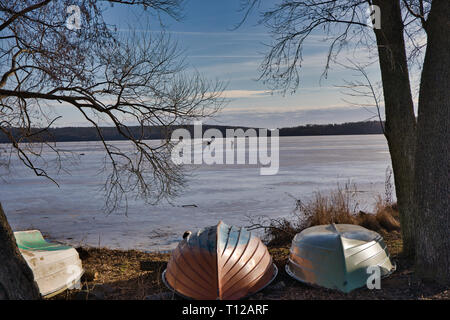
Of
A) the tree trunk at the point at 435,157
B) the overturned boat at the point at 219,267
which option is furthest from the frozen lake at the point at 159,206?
the tree trunk at the point at 435,157

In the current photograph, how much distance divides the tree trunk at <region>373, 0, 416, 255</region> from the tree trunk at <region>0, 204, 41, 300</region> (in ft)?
16.7

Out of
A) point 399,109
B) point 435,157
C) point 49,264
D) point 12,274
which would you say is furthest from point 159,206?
point 435,157

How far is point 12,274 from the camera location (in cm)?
420

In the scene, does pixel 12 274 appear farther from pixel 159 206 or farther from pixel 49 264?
pixel 159 206

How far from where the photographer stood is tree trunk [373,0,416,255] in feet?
19.1

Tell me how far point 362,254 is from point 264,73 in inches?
158

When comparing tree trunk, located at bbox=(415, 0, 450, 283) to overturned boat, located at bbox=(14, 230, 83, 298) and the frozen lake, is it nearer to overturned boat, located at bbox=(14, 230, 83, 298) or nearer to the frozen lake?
the frozen lake

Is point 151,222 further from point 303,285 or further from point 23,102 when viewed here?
point 303,285

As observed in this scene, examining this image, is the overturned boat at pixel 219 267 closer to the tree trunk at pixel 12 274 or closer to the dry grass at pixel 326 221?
the tree trunk at pixel 12 274

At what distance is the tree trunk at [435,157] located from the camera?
4.80 m

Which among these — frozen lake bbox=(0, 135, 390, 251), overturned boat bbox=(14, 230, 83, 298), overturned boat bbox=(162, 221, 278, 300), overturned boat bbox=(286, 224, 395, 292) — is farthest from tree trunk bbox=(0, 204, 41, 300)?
frozen lake bbox=(0, 135, 390, 251)

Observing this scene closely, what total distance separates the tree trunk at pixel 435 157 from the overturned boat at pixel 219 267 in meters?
1.95

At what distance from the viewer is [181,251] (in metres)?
4.82
